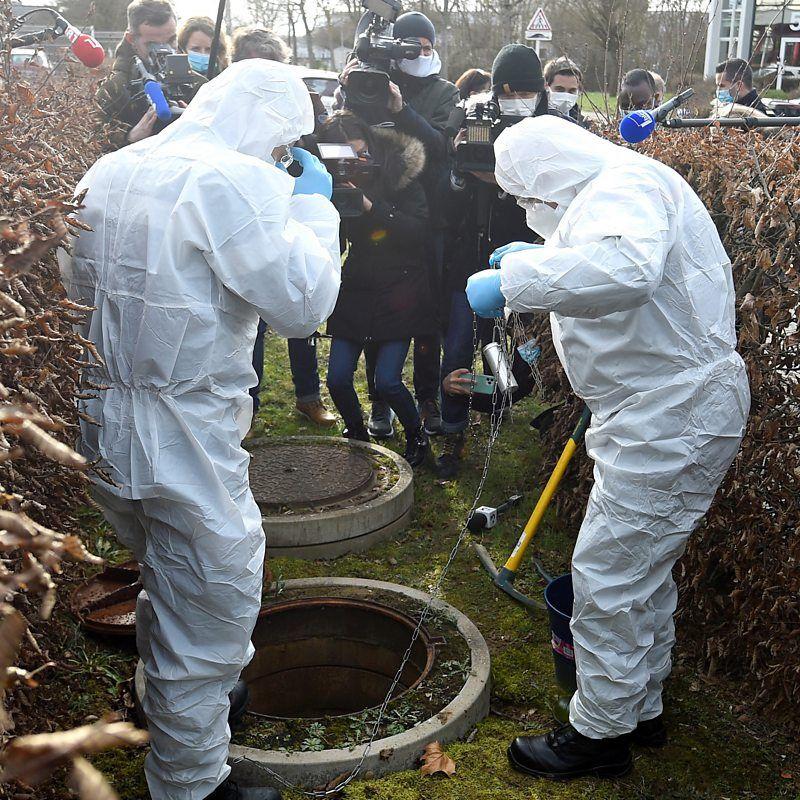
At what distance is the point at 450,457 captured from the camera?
5246 mm

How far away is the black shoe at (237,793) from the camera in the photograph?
272 centimetres

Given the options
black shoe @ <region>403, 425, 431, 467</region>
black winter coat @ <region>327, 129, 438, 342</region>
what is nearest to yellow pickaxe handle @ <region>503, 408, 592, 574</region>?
black shoe @ <region>403, 425, 431, 467</region>

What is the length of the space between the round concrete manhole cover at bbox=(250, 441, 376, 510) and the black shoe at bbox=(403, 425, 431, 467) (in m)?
0.34

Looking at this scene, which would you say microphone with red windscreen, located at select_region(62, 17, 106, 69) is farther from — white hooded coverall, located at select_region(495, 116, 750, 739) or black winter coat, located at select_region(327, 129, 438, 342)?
white hooded coverall, located at select_region(495, 116, 750, 739)

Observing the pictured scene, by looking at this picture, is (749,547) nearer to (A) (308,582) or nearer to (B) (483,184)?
(A) (308,582)

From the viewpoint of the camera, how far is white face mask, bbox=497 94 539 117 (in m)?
4.92

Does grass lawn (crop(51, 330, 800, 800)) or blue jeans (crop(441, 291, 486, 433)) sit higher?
blue jeans (crop(441, 291, 486, 433))

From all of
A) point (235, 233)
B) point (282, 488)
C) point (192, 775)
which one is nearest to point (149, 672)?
point (192, 775)

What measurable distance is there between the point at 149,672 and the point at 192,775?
32cm

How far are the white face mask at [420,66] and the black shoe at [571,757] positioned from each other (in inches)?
160

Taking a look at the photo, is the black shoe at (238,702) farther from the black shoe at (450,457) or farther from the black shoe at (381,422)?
the black shoe at (381,422)

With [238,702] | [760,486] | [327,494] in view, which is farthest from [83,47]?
[760,486]

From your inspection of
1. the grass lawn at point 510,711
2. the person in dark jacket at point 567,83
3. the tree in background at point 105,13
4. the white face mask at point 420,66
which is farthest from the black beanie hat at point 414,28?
the tree in background at point 105,13

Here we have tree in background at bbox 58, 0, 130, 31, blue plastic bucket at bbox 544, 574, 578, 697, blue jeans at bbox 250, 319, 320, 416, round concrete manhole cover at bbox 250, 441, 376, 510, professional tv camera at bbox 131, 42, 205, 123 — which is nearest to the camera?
blue plastic bucket at bbox 544, 574, 578, 697
